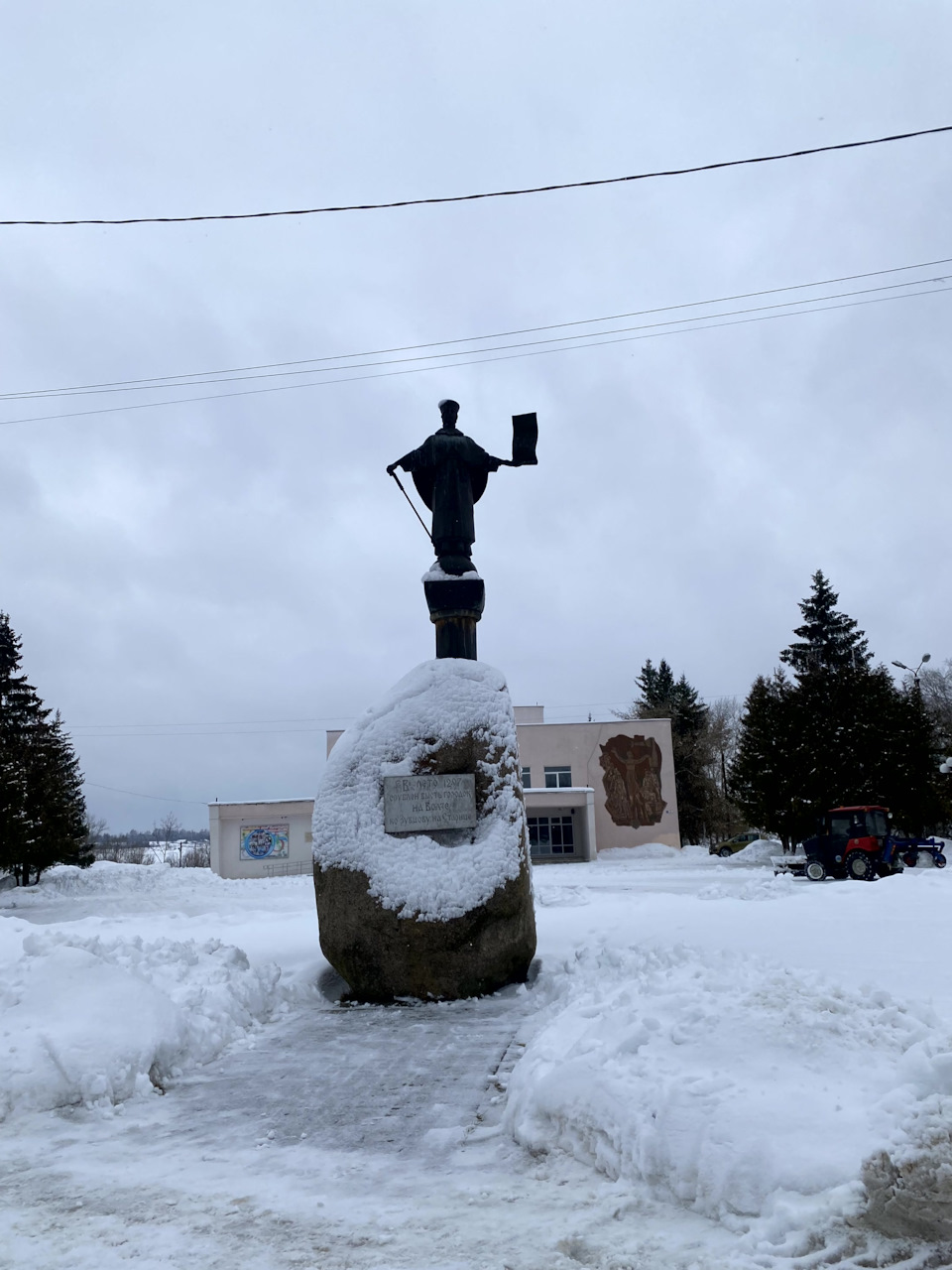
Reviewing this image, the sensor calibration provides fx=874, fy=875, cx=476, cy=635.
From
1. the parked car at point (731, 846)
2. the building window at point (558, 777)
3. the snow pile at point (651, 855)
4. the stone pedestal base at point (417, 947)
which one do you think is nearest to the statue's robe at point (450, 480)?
the stone pedestal base at point (417, 947)

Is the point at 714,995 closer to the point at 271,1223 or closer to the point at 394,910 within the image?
the point at 271,1223

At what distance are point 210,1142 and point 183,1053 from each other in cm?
146

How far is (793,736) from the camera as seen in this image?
31.7 meters

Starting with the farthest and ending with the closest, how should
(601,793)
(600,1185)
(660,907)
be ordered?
(601,793), (660,907), (600,1185)

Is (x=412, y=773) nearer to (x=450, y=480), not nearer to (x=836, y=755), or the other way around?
(x=450, y=480)

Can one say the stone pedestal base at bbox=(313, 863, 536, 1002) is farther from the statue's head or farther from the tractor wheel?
the tractor wheel

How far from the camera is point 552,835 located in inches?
1476

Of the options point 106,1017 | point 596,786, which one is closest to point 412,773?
point 106,1017

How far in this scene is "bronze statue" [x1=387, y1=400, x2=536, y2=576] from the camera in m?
9.79

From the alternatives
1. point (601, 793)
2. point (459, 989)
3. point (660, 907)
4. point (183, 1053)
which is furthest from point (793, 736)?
point (183, 1053)

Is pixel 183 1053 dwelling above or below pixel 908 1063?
below

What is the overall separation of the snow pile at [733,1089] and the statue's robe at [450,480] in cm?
586

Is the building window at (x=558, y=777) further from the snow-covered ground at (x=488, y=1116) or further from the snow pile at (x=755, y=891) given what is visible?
the snow-covered ground at (x=488, y=1116)

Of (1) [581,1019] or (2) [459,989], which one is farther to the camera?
(2) [459,989]
